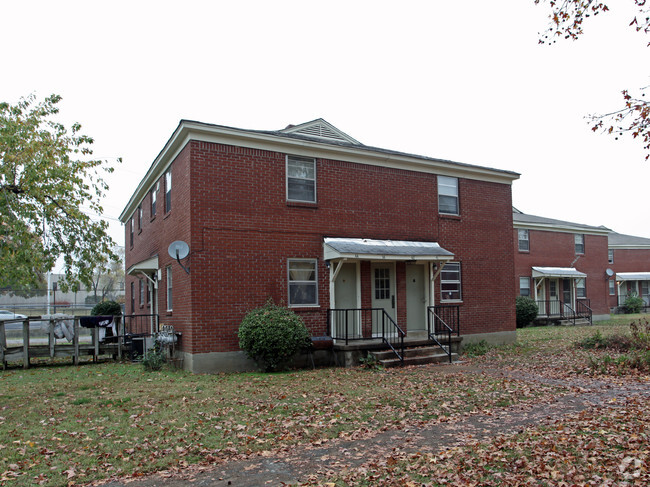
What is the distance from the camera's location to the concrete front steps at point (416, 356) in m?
13.0

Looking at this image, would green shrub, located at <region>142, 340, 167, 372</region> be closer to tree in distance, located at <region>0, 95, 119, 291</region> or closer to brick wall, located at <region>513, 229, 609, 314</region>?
tree in distance, located at <region>0, 95, 119, 291</region>

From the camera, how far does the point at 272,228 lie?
13.4 meters

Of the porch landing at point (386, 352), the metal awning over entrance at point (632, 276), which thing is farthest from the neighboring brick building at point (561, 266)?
the porch landing at point (386, 352)

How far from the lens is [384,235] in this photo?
600 inches

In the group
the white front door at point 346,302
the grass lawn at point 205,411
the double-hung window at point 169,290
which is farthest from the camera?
the double-hung window at point 169,290

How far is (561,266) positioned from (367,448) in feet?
90.7

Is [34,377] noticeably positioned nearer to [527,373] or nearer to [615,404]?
[527,373]

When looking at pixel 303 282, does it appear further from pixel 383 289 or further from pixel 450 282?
pixel 450 282

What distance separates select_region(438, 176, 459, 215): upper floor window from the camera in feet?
54.5

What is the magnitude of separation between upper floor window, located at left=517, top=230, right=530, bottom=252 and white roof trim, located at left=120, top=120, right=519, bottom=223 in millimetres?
11817

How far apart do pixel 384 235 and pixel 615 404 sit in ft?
26.4

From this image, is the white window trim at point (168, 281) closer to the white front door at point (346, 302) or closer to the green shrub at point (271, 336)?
the green shrub at point (271, 336)

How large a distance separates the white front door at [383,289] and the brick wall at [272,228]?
28cm

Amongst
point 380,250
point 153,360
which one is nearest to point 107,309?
point 153,360
